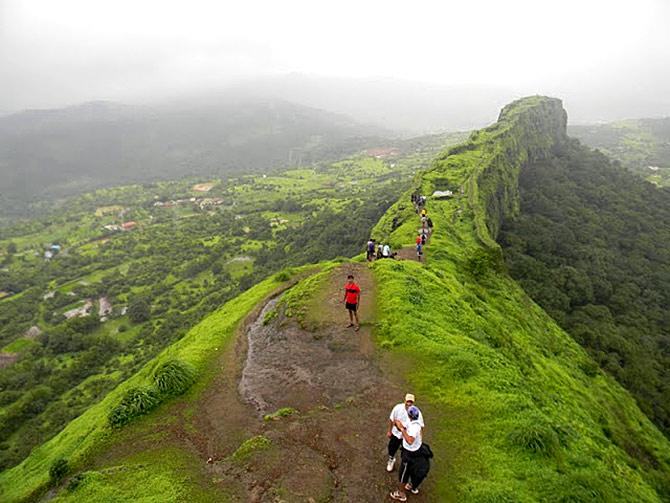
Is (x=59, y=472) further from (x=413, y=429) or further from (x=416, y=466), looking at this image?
(x=413, y=429)

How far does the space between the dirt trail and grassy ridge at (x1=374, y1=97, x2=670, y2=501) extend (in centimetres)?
195

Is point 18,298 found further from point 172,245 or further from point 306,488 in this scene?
point 306,488

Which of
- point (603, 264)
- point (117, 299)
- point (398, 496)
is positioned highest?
point (398, 496)

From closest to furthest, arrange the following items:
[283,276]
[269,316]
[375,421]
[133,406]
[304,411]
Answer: [375,421] → [304,411] → [133,406] → [269,316] → [283,276]

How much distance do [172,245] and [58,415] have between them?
123722 millimetres

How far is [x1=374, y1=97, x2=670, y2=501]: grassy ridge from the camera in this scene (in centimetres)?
1484

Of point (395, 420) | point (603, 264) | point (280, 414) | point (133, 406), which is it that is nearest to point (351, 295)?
point (280, 414)

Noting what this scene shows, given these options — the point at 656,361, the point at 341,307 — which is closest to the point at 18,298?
the point at 341,307

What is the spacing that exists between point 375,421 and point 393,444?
3481mm

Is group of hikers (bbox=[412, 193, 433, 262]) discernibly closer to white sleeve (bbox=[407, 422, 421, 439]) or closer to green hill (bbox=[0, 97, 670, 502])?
green hill (bbox=[0, 97, 670, 502])

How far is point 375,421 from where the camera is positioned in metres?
17.6

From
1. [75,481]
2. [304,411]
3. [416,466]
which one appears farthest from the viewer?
[304,411]

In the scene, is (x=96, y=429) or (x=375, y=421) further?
(x=96, y=429)

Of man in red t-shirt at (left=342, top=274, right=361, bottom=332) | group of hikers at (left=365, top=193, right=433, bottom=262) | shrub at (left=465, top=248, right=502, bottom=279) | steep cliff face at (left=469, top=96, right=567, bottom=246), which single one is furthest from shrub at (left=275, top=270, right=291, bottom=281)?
steep cliff face at (left=469, top=96, right=567, bottom=246)
